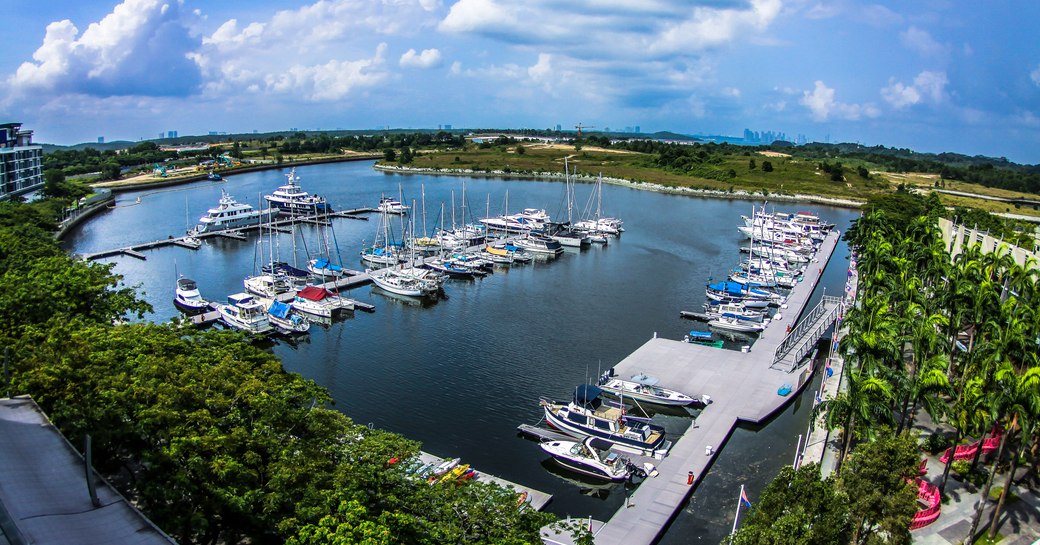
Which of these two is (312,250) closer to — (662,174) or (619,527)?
(619,527)

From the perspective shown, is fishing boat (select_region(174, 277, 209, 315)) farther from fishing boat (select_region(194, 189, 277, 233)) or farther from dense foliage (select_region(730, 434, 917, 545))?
dense foliage (select_region(730, 434, 917, 545))

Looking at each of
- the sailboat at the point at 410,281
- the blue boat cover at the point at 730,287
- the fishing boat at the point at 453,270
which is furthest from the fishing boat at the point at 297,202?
the blue boat cover at the point at 730,287

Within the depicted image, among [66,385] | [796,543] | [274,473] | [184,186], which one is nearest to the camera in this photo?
[796,543]

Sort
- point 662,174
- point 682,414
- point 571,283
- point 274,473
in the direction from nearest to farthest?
point 274,473
point 682,414
point 571,283
point 662,174

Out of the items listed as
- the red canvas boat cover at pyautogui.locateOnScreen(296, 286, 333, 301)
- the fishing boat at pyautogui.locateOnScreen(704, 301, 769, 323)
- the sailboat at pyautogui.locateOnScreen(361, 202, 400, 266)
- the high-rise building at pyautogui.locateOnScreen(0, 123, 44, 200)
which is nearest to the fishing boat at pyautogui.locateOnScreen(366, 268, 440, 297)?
the red canvas boat cover at pyautogui.locateOnScreen(296, 286, 333, 301)

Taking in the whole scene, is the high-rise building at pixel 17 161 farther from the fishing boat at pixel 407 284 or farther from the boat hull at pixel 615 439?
the boat hull at pixel 615 439

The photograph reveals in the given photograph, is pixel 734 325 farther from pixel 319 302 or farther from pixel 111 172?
pixel 111 172

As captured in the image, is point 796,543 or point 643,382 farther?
point 643,382

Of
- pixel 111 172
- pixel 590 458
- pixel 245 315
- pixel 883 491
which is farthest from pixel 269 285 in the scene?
pixel 111 172

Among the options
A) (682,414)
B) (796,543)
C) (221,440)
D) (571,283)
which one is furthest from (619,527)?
(571,283)
